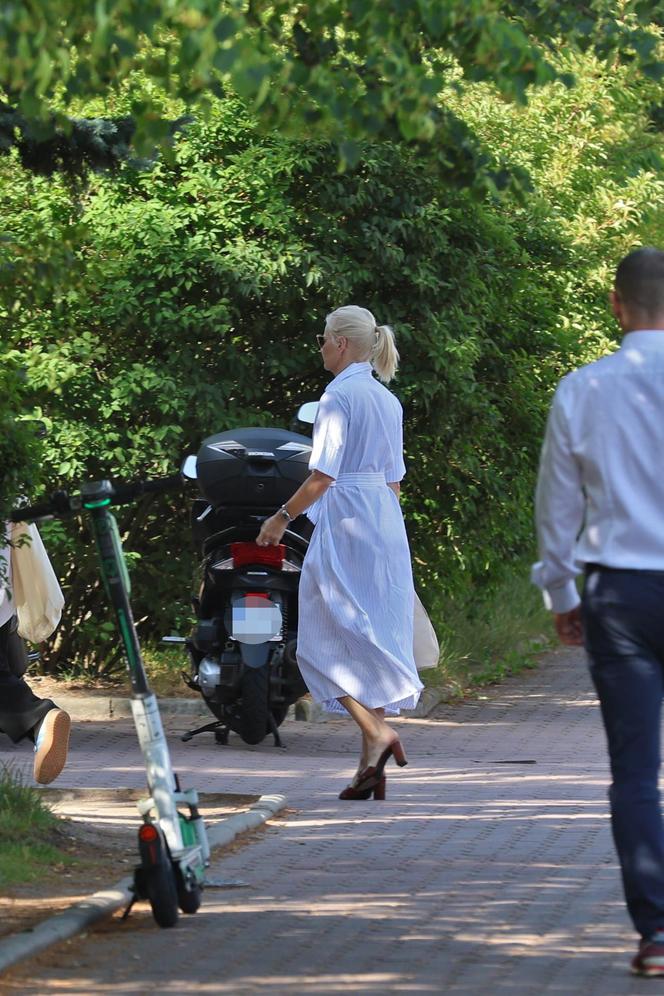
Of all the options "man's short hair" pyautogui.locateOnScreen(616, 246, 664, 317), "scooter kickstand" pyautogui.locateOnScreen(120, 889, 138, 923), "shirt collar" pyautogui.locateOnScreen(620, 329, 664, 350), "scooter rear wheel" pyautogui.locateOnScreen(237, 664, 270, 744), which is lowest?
"scooter rear wheel" pyautogui.locateOnScreen(237, 664, 270, 744)

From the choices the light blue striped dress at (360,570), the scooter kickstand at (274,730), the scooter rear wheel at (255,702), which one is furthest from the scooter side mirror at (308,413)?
the scooter kickstand at (274,730)

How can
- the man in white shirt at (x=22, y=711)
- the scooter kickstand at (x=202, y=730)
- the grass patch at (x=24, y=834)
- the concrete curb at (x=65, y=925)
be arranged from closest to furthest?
1. the concrete curb at (x=65, y=925)
2. the grass patch at (x=24, y=834)
3. the man in white shirt at (x=22, y=711)
4. the scooter kickstand at (x=202, y=730)

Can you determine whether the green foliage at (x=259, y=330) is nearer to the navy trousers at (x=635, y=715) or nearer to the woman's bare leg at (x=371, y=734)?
the woman's bare leg at (x=371, y=734)

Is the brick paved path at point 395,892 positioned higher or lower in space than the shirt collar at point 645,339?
lower

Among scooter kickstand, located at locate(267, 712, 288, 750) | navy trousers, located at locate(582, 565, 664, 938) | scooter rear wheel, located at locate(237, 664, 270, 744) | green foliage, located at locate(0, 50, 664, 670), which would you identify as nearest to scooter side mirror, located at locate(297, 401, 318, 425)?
scooter rear wheel, located at locate(237, 664, 270, 744)

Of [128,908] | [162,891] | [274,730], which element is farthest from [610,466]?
[274,730]

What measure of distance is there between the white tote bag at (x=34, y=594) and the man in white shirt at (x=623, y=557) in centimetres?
518

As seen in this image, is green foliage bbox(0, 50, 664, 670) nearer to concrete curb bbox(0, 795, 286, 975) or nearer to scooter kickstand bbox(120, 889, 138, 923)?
concrete curb bbox(0, 795, 286, 975)

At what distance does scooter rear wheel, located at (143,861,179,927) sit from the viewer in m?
5.70

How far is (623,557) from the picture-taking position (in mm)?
5289

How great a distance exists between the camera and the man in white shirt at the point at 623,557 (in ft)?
17.2

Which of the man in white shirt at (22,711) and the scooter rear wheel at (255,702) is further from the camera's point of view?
the scooter rear wheel at (255,702)

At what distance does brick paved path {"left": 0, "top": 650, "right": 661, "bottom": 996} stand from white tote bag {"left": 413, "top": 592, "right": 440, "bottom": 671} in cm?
57

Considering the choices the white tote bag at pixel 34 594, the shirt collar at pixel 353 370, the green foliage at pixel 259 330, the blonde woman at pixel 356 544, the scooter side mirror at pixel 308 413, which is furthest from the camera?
the green foliage at pixel 259 330
